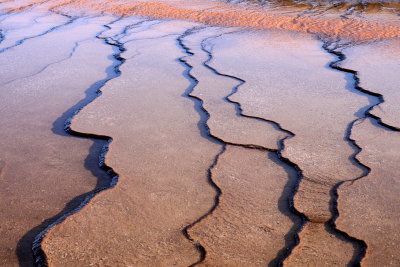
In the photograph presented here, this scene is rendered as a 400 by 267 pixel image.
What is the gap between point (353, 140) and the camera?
2.60 metres

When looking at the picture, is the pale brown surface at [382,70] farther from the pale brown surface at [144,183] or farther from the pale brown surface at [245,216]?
the pale brown surface at [144,183]

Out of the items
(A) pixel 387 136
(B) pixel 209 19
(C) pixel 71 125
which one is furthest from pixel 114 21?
(A) pixel 387 136

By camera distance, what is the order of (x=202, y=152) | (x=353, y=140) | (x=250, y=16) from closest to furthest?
(x=202, y=152) < (x=353, y=140) < (x=250, y=16)

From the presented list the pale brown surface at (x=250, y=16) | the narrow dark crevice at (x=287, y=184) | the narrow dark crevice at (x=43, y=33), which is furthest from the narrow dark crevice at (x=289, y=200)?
the narrow dark crevice at (x=43, y=33)

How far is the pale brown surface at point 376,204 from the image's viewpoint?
1.70 m

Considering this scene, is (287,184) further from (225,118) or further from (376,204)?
(225,118)

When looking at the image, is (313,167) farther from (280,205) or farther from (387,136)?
(387,136)

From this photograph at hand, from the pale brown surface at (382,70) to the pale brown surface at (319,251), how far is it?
1289 millimetres

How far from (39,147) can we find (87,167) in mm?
395

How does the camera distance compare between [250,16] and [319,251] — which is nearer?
[319,251]

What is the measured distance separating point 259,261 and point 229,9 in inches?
228

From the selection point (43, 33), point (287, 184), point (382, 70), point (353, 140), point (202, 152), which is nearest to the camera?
point (287, 184)

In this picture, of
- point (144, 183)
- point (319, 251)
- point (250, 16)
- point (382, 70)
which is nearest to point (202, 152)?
point (144, 183)

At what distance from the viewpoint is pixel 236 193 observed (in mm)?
2064
